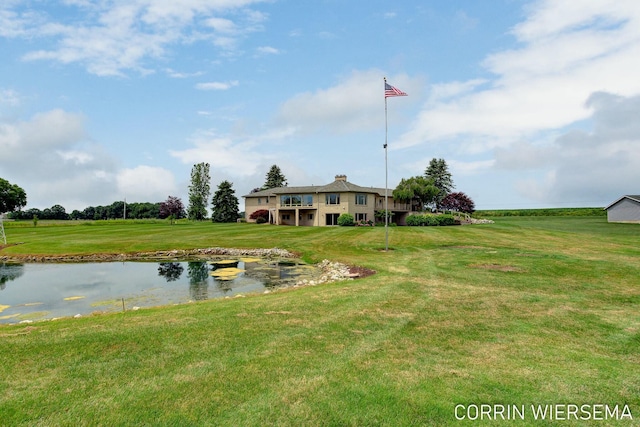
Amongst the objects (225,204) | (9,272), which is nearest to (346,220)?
(225,204)

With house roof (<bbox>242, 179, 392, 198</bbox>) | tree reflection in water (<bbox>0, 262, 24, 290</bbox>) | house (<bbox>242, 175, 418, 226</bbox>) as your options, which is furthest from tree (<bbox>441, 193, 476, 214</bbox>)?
tree reflection in water (<bbox>0, 262, 24, 290</bbox>)

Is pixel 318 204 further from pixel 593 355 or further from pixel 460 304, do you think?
pixel 593 355

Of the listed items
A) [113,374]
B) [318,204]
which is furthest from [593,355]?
[318,204]

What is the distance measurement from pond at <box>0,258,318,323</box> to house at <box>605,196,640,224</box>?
46.2 metres

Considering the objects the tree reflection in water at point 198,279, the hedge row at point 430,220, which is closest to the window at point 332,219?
the hedge row at point 430,220

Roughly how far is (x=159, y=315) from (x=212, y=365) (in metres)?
4.11

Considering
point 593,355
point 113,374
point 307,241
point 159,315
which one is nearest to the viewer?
point 113,374

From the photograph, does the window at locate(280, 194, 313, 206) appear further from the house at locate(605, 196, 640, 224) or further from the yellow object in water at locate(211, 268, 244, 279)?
Result: the house at locate(605, 196, 640, 224)

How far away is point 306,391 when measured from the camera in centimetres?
486

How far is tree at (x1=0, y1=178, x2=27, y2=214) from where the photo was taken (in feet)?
234

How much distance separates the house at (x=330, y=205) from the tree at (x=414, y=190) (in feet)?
7.06

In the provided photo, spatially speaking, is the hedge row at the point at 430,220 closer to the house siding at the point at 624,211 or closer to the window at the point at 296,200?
the window at the point at 296,200

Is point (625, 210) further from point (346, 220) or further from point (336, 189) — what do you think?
point (336, 189)

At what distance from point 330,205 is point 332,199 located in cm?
96
